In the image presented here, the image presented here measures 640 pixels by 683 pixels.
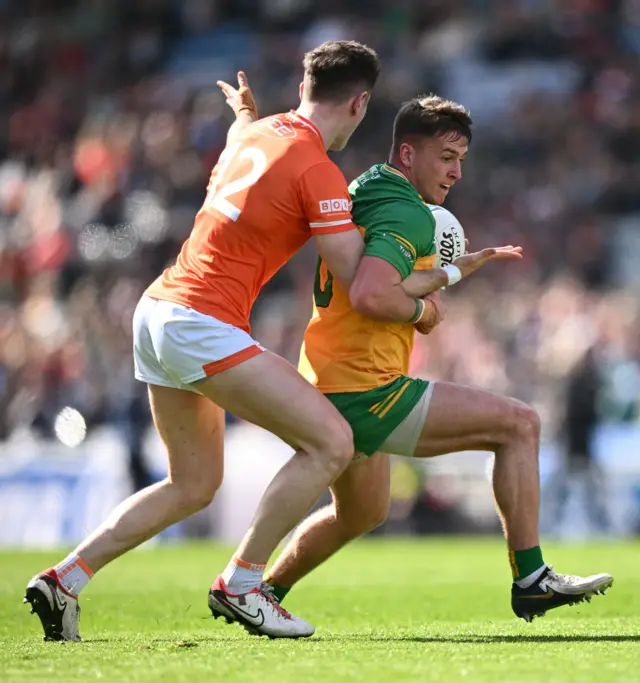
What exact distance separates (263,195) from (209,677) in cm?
224

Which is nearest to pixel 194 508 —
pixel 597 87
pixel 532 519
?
pixel 532 519

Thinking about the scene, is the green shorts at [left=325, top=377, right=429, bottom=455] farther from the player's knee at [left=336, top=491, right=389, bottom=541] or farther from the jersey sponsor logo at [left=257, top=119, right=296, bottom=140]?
the jersey sponsor logo at [left=257, top=119, right=296, bottom=140]

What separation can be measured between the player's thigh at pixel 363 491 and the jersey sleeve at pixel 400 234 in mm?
1020

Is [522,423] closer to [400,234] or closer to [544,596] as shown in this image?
[544,596]

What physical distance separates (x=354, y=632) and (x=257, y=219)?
6.85ft

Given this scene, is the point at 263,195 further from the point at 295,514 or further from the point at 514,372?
the point at 514,372

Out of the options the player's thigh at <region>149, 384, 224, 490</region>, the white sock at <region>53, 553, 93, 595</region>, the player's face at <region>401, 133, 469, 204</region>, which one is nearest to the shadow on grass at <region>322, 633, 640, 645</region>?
the player's thigh at <region>149, 384, 224, 490</region>

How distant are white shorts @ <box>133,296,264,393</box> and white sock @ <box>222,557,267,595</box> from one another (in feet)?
2.68

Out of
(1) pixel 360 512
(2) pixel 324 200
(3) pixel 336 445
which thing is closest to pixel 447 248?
(2) pixel 324 200

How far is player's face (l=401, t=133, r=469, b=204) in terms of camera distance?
6844 millimetres

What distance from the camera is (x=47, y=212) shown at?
19.8m

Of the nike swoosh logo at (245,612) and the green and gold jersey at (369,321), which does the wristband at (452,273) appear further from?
the nike swoosh logo at (245,612)

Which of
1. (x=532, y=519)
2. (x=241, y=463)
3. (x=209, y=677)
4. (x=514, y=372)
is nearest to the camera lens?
(x=209, y=677)

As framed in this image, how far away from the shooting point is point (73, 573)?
21.6ft
